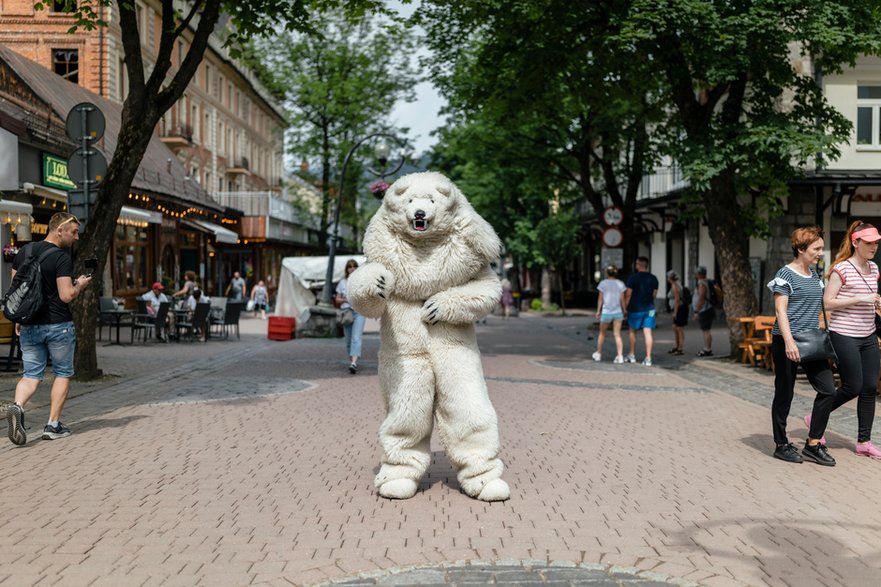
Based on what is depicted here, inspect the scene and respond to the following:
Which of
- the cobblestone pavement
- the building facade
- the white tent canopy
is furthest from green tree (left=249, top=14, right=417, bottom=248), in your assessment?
the cobblestone pavement

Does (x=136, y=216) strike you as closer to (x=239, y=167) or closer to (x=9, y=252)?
(x=9, y=252)

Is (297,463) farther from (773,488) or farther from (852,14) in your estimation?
(852,14)

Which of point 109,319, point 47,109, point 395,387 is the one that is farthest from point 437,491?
point 47,109

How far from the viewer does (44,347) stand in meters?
7.66

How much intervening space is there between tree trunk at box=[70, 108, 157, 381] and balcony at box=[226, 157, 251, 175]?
3827cm

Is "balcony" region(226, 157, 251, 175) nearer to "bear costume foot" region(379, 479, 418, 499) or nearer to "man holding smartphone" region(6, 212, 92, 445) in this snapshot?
"man holding smartphone" region(6, 212, 92, 445)

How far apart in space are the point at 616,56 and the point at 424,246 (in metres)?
9.52

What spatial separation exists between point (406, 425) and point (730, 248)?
1079 centimetres

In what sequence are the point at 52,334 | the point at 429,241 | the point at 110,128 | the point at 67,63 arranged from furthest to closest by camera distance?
the point at 67,63 < the point at 110,128 < the point at 52,334 < the point at 429,241

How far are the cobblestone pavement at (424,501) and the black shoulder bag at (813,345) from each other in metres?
0.83

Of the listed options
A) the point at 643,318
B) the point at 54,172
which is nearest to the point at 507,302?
the point at 54,172

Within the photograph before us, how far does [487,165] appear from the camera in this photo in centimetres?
2773

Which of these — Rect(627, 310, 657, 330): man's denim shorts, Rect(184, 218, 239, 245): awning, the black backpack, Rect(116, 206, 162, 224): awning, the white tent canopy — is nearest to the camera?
the black backpack

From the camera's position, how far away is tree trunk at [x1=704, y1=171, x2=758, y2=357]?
15.0 m
